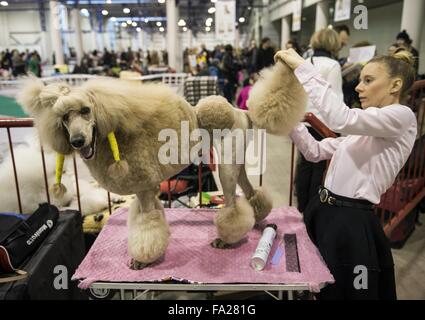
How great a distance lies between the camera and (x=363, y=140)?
1406 millimetres

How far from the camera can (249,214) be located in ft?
5.52

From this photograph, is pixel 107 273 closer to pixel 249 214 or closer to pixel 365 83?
pixel 249 214

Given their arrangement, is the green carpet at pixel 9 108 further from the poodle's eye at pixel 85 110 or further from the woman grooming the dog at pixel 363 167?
the woman grooming the dog at pixel 363 167

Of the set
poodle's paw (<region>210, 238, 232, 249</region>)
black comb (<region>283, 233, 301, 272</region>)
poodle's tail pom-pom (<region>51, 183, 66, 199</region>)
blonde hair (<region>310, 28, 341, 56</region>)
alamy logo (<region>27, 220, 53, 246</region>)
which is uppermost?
blonde hair (<region>310, 28, 341, 56</region>)

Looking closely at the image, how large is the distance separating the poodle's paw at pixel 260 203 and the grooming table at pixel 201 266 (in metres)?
0.08

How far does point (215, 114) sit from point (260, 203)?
590mm

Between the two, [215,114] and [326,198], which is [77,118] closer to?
[215,114]

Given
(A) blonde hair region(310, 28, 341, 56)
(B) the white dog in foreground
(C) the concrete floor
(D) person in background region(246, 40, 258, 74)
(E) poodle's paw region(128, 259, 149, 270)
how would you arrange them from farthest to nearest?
1. (D) person in background region(246, 40, 258, 74)
2. (A) blonde hair region(310, 28, 341, 56)
3. (B) the white dog in foreground
4. (C) the concrete floor
5. (E) poodle's paw region(128, 259, 149, 270)

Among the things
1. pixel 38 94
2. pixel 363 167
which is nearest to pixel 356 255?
pixel 363 167

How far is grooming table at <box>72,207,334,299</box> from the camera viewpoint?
1452 mm

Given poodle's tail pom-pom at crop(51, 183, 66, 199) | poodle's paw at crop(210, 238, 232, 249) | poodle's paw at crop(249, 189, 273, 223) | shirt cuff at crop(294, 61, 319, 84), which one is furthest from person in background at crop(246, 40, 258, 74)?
poodle's tail pom-pom at crop(51, 183, 66, 199)

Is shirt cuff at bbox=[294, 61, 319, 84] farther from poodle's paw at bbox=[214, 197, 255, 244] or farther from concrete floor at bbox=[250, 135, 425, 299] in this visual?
concrete floor at bbox=[250, 135, 425, 299]

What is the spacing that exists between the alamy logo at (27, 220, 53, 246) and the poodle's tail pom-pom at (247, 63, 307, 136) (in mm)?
1158

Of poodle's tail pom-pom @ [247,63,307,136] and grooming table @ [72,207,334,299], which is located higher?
poodle's tail pom-pom @ [247,63,307,136]
